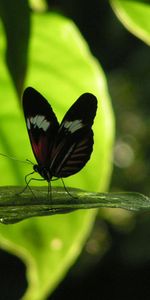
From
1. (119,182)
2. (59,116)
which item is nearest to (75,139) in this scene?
(59,116)

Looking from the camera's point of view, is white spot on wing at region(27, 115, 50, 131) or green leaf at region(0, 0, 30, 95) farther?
white spot on wing at region(27, 115, 50, 131)

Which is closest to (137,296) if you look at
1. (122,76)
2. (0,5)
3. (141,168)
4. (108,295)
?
(108,295)

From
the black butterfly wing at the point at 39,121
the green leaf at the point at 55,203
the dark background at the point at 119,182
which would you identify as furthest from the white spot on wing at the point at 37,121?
the dark background at the point at 119,182

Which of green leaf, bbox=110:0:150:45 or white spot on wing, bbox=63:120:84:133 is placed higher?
green leaf, bbox=110:0:150:45

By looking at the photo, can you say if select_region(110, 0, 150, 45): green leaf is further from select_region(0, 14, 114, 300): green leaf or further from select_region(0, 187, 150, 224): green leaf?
select_region(0, 187, 150, 224): green leaf

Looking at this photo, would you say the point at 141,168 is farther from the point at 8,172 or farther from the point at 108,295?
the point at 8,172

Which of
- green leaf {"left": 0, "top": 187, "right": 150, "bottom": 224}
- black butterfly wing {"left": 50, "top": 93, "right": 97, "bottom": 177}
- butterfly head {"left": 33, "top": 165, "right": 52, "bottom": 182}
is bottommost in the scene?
butterfly head {"left": 33, "top": 165, "right": 52, "bottom": 182}

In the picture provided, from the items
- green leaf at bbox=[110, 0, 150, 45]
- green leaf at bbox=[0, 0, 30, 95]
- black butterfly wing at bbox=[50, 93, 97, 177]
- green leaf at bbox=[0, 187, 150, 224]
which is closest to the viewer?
green leaf at bbox=[0, 187, 150, 224]

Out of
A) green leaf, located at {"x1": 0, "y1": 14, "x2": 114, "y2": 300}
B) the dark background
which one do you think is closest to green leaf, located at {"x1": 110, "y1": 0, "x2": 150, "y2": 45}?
green leaf, located at {"x1": 0, "y1": 14, "x2": 114, "y2": 300}
